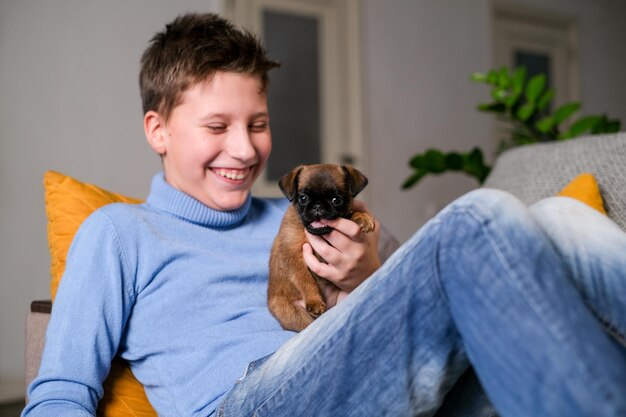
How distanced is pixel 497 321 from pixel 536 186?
1.43m

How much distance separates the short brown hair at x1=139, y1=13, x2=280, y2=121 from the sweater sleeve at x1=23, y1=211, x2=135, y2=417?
0.39 m

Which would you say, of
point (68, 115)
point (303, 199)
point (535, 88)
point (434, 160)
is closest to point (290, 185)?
point (303, 199)

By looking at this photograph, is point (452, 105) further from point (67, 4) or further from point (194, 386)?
→ point (194, 386)

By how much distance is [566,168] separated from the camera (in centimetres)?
215

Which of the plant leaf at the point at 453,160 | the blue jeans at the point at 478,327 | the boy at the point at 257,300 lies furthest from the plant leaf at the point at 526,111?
the blue jeans at the point at 478,327

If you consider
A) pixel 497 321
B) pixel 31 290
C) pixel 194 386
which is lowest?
pixel 31 290

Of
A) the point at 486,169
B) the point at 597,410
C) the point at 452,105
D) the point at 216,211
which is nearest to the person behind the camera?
the point at 597,410

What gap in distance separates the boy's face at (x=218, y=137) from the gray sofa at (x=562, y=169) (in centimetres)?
52

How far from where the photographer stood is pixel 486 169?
3.33 m

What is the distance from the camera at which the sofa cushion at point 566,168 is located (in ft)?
6.49

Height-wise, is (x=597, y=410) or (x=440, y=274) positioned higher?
(x=440, y=274)

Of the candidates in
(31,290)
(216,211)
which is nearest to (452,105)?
A: (31,290)

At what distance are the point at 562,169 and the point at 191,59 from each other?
1.31m

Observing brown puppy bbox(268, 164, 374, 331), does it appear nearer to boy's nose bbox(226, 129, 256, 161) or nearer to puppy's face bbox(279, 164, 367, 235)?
puppy's face bbox(279, 164, 367, 235)
